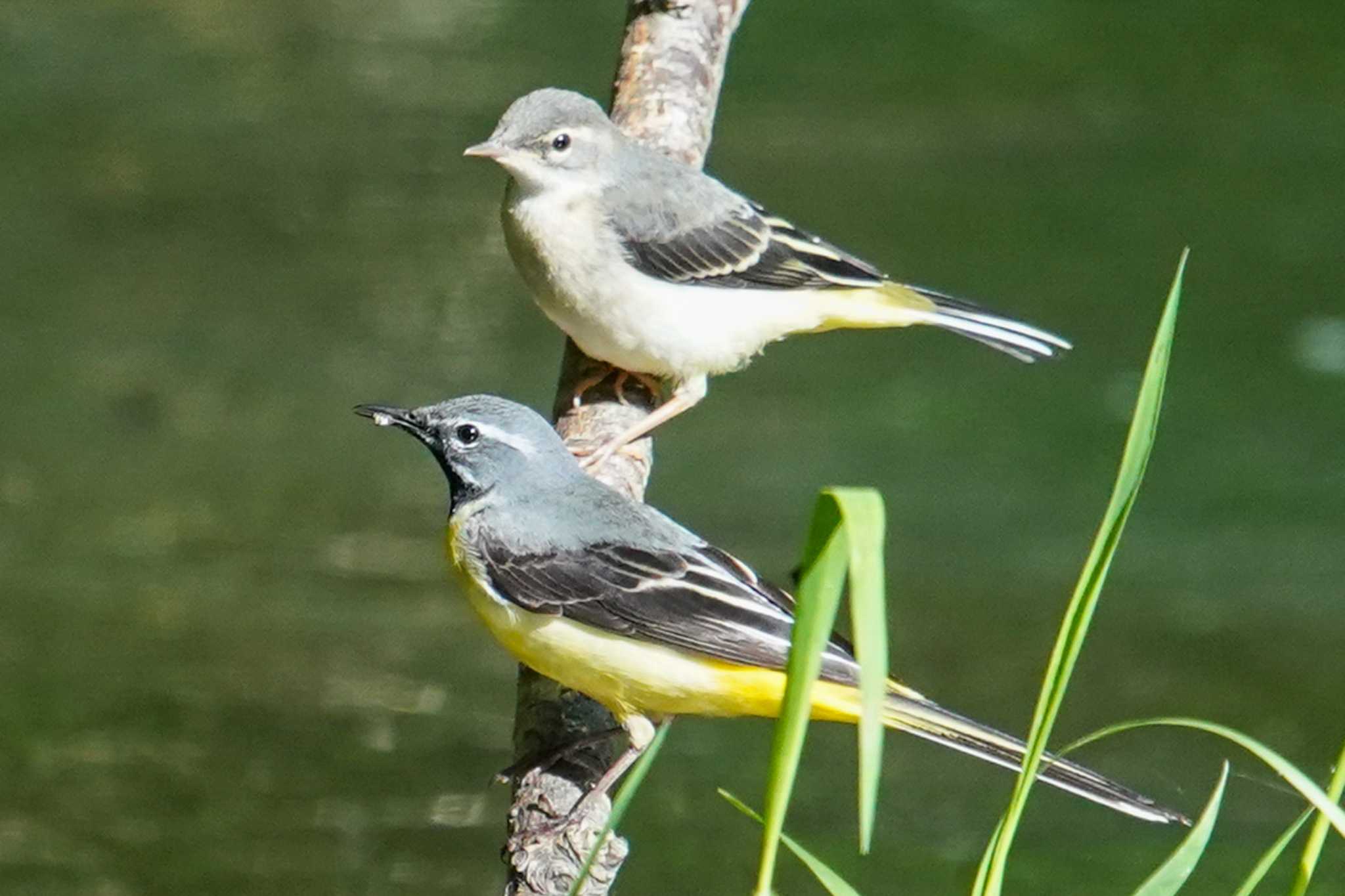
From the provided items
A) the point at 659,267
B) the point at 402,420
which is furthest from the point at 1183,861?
the point at 659,267

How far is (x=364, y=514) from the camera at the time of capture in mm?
8586

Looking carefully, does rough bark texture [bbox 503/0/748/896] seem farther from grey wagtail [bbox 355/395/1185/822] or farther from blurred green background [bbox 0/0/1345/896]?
blurred green background [bbox 0/0/1345/896]

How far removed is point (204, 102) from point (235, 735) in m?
5.20

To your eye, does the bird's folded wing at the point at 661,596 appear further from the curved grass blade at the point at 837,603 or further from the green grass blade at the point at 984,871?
the curved grass blade at the point at 837,603

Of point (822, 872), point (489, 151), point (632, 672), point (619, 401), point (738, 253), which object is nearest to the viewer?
point (822, 872)

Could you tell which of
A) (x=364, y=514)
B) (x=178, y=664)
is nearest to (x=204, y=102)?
(x=364, y=514)

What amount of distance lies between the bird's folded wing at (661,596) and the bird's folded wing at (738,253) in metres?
1.32

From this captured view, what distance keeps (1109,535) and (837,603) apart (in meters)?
0.58

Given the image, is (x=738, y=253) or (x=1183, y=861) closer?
(x=1183, y=861)

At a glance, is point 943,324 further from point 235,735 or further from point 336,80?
point 336,80

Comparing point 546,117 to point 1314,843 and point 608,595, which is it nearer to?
A: point 608,595

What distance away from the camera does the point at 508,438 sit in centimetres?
454

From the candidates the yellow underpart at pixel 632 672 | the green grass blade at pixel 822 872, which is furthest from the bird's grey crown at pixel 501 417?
the green grass blade at pixel 822 872

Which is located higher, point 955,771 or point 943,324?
point 943,324
